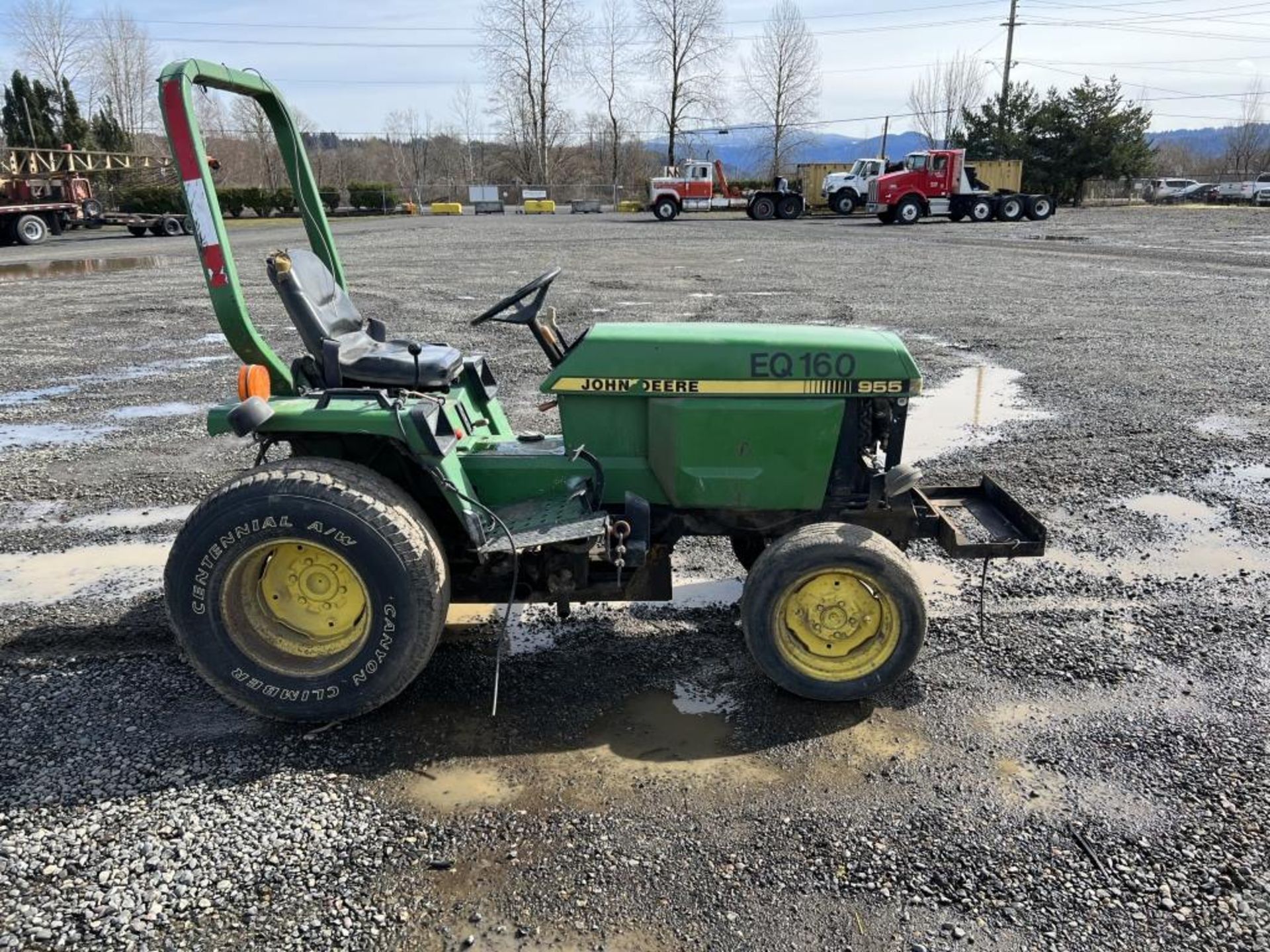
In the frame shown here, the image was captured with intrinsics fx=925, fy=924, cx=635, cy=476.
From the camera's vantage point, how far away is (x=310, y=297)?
139 inches

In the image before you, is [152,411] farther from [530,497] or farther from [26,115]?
[26,115]

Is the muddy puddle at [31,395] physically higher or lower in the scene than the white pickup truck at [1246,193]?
lower

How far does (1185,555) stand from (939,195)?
28.6 meters

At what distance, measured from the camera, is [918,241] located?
22875mm

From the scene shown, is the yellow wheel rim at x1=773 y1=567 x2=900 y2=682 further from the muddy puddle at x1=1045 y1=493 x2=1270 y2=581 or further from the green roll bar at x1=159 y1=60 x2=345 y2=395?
the green roll bar at x1=159 y1=60 x2=345 y2=395

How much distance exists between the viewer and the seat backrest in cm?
340

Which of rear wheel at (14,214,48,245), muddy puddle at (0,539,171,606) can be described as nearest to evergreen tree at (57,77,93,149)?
rear wheel at (14,214,48,245)

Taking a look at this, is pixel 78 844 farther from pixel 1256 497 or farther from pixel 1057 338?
pixel 1057 338

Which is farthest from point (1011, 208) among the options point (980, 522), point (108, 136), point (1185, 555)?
point (108, 136)

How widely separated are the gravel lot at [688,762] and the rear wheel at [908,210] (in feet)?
83.4

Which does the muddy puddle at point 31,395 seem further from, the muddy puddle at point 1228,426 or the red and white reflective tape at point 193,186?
the muddy puddle at point 1228,426

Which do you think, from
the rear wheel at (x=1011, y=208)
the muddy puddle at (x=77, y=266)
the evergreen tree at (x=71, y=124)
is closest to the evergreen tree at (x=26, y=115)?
the evergreen tree at (x=71, y=124)

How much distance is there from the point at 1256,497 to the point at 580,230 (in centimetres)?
2599

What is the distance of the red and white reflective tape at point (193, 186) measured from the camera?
10.1 ft
